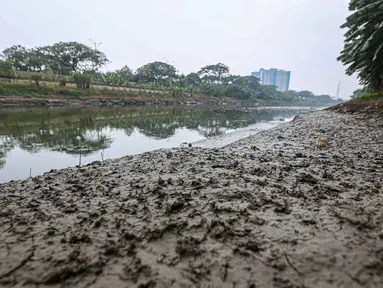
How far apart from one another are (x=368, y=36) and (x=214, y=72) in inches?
2730

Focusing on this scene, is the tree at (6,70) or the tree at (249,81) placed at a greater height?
the tree at (249,81)

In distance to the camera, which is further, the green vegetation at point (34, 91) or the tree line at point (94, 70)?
the tree line at point (94, 70)

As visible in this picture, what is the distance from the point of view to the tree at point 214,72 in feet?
253

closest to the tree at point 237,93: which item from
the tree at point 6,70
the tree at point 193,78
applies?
the tree at point 193,78

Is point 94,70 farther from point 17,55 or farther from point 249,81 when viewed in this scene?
point 249,81

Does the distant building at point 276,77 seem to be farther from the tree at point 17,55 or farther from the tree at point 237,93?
the tree at point 17,55

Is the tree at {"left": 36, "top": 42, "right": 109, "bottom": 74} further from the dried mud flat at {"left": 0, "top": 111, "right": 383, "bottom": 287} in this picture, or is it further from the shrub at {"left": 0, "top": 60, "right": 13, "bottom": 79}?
Result: the dried mud flat at {"left": 0, "top": 111, "right": 383, "bottom": 287}

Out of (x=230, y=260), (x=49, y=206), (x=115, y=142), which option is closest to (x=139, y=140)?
(x=115, y=142)

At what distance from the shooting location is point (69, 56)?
4631 centimetres

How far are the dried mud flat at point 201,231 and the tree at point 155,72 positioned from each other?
63602 millimetres

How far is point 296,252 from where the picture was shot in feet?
4.61

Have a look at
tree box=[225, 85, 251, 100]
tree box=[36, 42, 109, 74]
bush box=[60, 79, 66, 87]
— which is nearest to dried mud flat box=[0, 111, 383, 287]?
bush box=[60, 79, 66, 87]

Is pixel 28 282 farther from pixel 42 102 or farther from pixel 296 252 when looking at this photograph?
pixel 42 102

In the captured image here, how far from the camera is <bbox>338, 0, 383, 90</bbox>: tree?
35.5 feet
